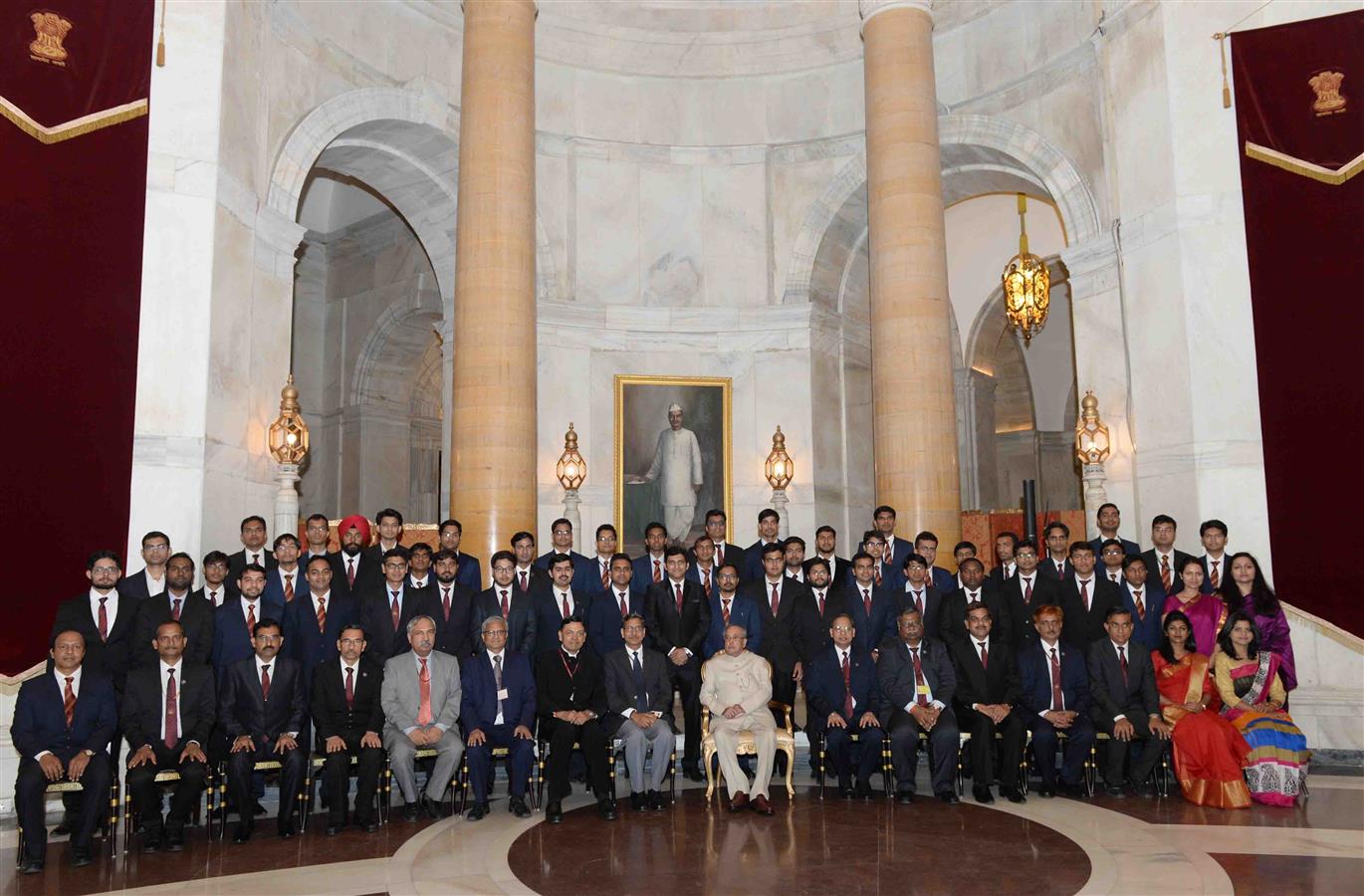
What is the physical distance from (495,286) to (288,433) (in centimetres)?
281

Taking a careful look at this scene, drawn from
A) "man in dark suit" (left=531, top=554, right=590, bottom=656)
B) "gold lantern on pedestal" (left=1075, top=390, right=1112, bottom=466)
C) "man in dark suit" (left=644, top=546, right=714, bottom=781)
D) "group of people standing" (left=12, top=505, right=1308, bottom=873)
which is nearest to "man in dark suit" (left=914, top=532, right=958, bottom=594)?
"group of people standing" (left=12, top=505, right=1308, bottom=873)

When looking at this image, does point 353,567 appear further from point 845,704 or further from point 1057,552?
point 1057,552

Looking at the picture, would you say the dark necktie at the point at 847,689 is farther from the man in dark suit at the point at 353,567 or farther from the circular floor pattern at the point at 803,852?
the man in dark suit at the point at 353,567

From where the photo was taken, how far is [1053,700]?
9.40 m

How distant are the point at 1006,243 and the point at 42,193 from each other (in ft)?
50.9

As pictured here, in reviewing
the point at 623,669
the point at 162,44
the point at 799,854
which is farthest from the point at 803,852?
the point at 162,44

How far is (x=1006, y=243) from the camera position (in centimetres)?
2070

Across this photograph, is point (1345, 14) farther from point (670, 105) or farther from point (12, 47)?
point (12, 47)

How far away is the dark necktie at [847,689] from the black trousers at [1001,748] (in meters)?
0.97

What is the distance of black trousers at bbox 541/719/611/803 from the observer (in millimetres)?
8531

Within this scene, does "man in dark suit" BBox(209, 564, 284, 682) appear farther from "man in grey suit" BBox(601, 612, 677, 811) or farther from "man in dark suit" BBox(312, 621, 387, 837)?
"man in grey suit" BBox(601, 612, 677, 811)

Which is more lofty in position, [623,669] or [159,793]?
[623,669]

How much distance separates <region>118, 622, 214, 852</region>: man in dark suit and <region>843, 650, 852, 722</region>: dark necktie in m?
4.78

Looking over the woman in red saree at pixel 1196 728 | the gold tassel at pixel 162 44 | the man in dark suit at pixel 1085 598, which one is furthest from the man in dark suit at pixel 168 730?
the woman in red saree at pixel 1196 728
